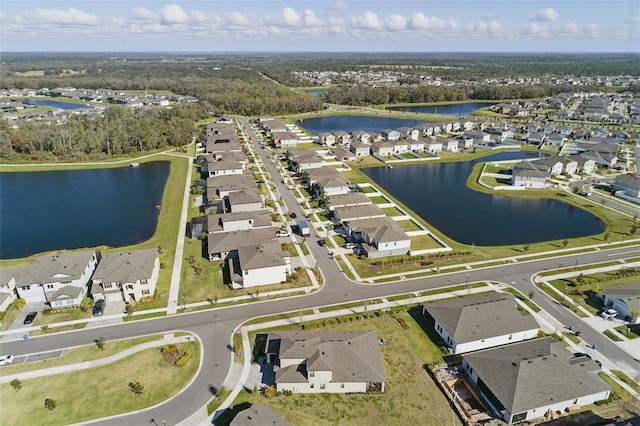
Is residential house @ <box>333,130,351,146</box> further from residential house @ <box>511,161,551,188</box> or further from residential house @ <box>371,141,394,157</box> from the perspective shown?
residential house @ <box>511,161,551,188</box>

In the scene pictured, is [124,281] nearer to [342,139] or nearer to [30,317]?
[30,317]

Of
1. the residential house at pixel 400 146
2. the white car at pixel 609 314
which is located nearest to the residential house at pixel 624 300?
the white car at pixel 609 314

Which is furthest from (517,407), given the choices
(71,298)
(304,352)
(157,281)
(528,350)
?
(71,298)

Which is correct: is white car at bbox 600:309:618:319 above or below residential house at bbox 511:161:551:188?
below

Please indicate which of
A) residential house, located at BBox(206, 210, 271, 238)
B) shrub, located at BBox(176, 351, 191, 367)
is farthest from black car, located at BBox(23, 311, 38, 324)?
residential house, located at BBox(206, 210, 271, 238)

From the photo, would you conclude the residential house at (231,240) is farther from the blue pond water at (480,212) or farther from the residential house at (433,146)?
the residential house at (433,146)

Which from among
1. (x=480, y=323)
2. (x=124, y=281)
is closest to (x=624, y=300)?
(x=480, y=323)
